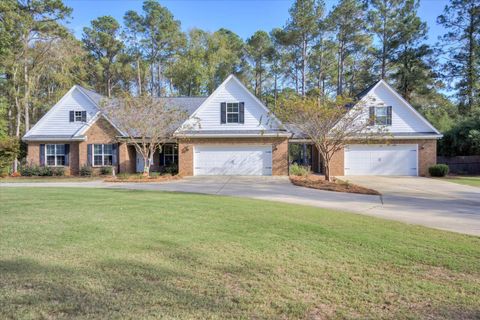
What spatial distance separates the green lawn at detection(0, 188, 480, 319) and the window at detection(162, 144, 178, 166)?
17.1m

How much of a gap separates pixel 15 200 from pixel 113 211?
4.21 m

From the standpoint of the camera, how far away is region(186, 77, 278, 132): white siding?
2273 centimetres

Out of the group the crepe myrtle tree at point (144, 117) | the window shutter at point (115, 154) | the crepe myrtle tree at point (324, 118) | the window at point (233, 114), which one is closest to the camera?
the crepe myrtle tree at point (324, 118)

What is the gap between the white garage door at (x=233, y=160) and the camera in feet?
73.3

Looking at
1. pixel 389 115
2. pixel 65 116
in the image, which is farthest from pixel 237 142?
pixel 65 116

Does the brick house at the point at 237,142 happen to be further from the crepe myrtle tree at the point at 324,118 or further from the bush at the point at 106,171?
the crepe myrtle tree at the point at 324,118

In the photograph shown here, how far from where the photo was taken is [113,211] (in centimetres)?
855

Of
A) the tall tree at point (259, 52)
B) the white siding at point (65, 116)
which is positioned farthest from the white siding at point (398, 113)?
the white siding at point (65, 116)

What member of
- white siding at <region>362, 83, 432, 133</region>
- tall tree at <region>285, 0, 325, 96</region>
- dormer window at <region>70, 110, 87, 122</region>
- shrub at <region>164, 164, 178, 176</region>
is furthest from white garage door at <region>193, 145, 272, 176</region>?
tall tree at <region>285, 0, 325, 96</region>

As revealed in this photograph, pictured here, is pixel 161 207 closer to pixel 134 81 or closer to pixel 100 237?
pixel 100 237

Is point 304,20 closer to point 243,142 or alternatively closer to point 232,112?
Result: point 232,112

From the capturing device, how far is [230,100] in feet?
75.1

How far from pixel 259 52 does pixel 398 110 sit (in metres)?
21.6

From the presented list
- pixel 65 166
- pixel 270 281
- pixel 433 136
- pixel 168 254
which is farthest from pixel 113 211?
pixel 433 136
